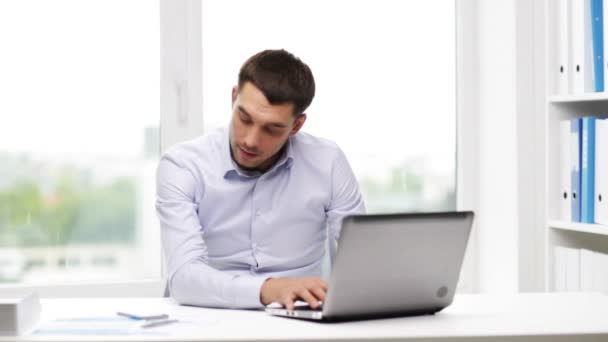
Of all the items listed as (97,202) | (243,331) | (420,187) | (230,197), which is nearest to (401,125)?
(420,187)

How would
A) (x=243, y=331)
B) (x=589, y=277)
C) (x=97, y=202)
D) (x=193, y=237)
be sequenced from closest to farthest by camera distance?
(x=243, y=331), (x=193, y=237), (x=589, y=277), (x=97, y=202)

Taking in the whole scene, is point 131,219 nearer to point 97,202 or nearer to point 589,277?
point 97,202

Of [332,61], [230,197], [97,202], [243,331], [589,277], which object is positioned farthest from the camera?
[332,61]

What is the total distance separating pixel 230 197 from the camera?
2.39 m

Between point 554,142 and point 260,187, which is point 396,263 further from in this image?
point 554,142

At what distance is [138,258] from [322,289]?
5.66ft

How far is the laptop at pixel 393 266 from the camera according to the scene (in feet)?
5.52

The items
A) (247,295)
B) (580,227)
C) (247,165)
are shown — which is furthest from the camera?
(580,227)

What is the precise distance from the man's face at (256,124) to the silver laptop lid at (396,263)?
60 cm

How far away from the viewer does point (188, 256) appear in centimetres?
214

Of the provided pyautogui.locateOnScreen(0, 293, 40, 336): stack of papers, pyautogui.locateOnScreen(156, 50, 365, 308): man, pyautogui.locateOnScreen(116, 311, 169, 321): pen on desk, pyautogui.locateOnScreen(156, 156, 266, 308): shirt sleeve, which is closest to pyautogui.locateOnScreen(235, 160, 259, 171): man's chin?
pyautogui.locateOnScreen(156, 50, 365, 308): man

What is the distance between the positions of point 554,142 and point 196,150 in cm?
125

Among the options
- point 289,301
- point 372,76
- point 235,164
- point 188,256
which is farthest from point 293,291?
point 372,76

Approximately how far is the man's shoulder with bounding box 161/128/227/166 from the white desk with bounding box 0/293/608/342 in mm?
413
